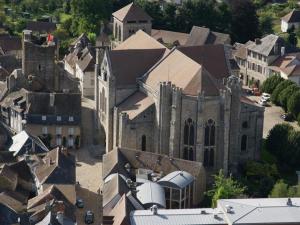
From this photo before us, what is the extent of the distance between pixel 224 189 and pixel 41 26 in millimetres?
70508

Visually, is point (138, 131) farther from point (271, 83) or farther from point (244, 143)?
point (271, 83)

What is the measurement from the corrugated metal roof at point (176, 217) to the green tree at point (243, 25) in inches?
2890

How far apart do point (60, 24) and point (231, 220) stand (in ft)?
289

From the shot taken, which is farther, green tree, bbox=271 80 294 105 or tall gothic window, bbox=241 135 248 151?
green tree, bbox=271 80 294 105

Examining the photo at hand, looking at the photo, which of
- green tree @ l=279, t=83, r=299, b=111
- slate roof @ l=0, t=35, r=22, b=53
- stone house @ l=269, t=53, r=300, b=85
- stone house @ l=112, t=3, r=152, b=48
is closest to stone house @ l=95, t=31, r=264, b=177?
stone house @ l=112, t=3, r=152, b=48

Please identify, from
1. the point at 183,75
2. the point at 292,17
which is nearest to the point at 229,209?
the point at 183,75

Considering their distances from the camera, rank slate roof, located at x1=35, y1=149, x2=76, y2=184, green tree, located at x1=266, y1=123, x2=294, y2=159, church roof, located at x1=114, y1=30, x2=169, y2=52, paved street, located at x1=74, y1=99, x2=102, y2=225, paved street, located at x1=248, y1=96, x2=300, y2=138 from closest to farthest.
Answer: paved street, located at x1=74, y1=99, x2=102, y2=225 → slate roof, located at x1=35, y1=149, x2=76, y2=184 → green tree, located at x1=266, y1=123, x2=294, y2=159 → church roof, located at x1=114, y1=30, x2=169, y2=52 → paved street, located at x1=248, y1=96, x2=300, y2=138

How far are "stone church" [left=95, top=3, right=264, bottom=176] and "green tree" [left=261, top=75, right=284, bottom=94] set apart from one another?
73.7 ft

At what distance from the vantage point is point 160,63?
2869 inches

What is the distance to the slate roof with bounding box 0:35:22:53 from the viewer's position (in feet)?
347

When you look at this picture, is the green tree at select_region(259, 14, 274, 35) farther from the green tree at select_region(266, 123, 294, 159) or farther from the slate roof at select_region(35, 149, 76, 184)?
the slate roof at select_region(35, 149, 76, 184)

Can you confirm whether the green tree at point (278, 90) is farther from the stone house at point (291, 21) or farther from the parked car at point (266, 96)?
the stone house at point (291, 21)

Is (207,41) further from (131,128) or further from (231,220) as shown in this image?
(231,220)

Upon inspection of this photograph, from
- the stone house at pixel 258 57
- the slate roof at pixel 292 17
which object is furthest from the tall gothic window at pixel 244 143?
the slate roof at pixel 292 17
